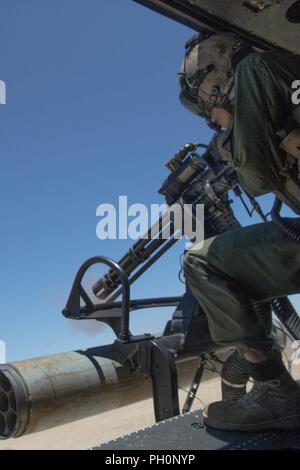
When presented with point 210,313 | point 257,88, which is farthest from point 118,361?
point 257,88

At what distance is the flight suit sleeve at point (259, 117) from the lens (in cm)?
244

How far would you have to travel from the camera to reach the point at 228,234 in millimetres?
2902

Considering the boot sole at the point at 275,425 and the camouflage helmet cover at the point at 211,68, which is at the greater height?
the camouflage helmet cover at the point at 211,68

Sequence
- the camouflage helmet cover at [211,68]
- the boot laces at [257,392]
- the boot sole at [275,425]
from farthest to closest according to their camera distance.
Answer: the camouflage helmet cover at [211,68] < the boot laces at [257,392] < the boot sole at [275,425]

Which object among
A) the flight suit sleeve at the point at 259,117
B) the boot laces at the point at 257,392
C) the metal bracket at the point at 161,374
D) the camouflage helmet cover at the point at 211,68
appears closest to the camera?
the flight suit sleeve at the point at 259,117

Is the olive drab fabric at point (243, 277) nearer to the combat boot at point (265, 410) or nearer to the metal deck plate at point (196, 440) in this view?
the combat boot at point (265, 410)

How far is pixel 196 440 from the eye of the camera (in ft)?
8.78

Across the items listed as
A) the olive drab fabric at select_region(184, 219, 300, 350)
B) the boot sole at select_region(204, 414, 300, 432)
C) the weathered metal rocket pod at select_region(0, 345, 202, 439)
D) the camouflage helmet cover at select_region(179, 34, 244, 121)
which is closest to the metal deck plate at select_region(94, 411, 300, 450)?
the boot sole at select_region(204, 414, 300, 432)

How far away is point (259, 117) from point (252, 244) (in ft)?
2.27

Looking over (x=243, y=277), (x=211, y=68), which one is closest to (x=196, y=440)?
(x=243, y=277)

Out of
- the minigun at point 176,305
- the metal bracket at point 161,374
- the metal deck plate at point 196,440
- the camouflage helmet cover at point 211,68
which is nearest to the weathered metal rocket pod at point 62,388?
the minigun at point 176,305

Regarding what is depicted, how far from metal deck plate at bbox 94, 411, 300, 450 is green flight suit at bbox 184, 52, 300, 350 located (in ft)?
1.54

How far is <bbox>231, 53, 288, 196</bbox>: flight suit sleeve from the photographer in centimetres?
244

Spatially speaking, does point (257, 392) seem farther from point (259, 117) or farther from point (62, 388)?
point (62, 388)
